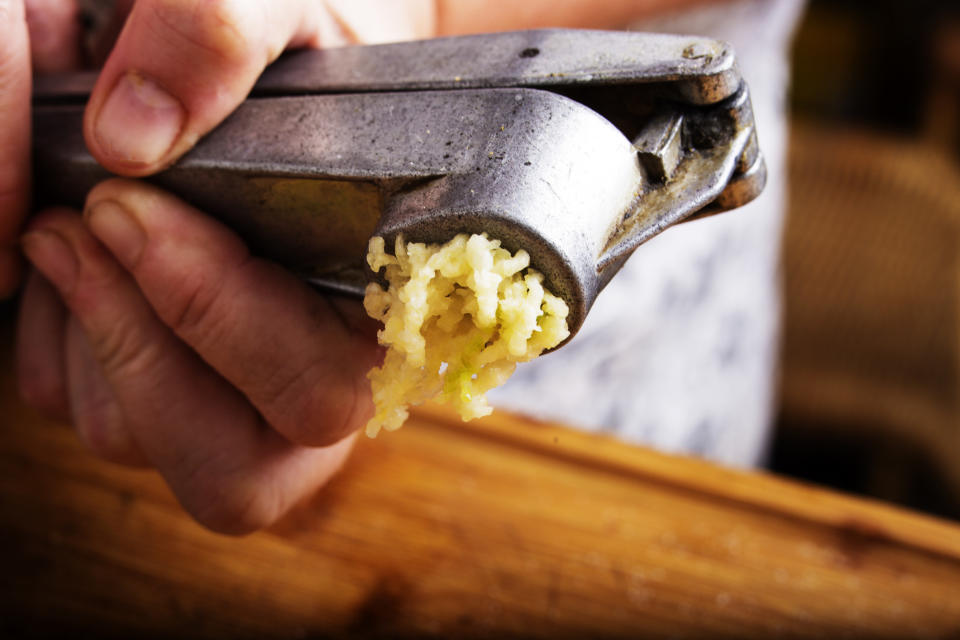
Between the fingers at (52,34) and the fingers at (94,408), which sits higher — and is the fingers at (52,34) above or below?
above

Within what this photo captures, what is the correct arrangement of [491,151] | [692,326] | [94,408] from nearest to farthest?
[491,151] → [94,408] → [692,326]

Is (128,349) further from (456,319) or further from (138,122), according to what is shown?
(456,319)

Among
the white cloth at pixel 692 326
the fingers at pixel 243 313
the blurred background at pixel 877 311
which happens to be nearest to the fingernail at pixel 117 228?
the fingers at pixel 243 313

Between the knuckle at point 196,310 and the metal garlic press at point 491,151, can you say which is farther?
the knuckle at point 196,310

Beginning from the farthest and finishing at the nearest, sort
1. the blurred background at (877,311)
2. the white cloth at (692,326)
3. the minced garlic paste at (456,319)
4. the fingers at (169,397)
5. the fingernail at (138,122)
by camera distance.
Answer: the blurred background at (877,311), the white cloth at (692,326), the fingers at (169,397), the fingernail at (138,122), the minced garlic paste at (456,319)

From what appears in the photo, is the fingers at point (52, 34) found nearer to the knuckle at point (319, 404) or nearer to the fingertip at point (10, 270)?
the fingertip at point (10, 270)

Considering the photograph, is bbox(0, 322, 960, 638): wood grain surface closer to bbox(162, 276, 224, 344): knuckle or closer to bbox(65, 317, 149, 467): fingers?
bbox(65, 317, 149, 467): fingers

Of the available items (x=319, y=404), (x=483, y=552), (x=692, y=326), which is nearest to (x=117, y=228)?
(x=319, y=404)
